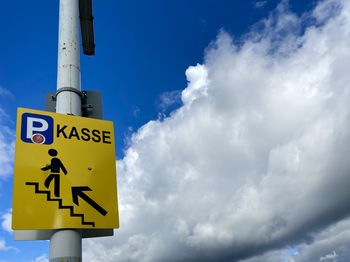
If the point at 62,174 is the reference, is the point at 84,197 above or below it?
below

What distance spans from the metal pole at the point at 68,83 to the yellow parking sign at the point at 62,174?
187 millimetres

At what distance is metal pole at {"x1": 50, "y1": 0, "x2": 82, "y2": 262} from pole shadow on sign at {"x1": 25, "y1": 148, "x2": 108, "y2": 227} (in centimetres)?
36

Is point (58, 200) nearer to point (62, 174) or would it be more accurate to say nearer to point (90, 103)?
point (62, 174)

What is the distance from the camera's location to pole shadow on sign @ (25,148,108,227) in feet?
17.4

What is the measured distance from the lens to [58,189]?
5.38 meters

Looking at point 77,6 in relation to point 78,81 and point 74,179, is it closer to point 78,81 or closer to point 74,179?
point 78,81

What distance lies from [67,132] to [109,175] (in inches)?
39.7

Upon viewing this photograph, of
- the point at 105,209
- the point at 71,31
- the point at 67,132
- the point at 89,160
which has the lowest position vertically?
the point at 105,209

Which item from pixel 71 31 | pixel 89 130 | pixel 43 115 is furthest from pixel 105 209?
pixel 71 31

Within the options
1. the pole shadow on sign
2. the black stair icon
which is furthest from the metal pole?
the pole shadow on sign

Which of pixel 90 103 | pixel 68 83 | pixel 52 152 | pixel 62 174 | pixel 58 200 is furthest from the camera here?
pixel 90 103

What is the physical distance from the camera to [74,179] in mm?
5574

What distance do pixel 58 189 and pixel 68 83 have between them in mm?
1969

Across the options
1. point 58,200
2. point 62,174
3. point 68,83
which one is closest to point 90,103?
point 68,83
